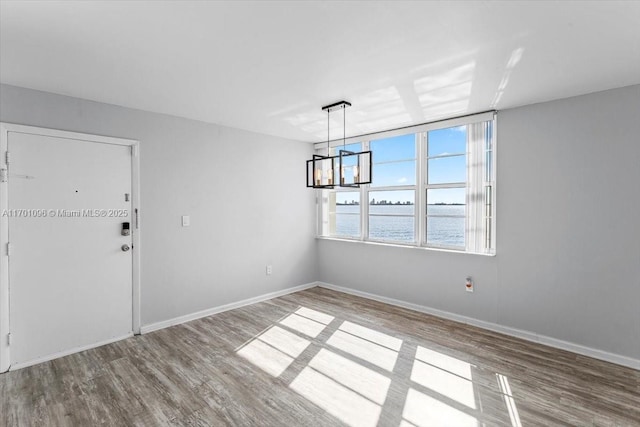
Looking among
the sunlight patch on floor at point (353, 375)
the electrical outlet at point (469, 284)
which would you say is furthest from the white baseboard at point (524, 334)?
the sunlight patch on floor at point (353, 375)

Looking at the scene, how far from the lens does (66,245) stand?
10.6 ft

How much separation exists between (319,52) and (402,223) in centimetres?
306

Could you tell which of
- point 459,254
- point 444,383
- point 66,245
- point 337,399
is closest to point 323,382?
point 337,399

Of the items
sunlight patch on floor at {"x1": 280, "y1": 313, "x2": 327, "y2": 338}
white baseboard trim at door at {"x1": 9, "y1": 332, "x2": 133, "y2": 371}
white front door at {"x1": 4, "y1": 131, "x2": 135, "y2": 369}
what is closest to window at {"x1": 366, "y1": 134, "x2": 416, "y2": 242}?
sunlight patch on floor at {"x1": 280, "y1": 313, "x2": 327, "y2": 338}

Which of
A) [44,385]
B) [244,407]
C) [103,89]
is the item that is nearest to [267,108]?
[103,89]

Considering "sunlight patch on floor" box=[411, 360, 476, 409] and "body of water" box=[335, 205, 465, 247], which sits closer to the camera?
"sunlight patch on floor" box=[411, 360, 476, 409]

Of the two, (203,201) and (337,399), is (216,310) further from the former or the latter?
(337,399)

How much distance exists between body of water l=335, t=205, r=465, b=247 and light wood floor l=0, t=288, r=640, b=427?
123cm

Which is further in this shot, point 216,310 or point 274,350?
point 216,310

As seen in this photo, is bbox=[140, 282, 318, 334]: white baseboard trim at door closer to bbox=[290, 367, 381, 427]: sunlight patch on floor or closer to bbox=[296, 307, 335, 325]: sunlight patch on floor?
bbox=[296, 307, 335, 325]: sunlight patch on floor

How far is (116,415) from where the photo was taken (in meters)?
2.29

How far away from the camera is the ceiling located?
186 centimetres

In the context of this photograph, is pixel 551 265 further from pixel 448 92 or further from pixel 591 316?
pixel 448 92

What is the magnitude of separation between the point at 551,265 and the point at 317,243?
356cm
